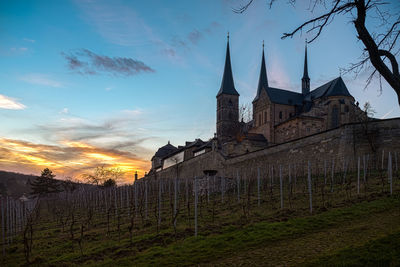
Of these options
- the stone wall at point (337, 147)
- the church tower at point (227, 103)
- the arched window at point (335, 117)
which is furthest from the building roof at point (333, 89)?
the stone wall at point (337, 147)

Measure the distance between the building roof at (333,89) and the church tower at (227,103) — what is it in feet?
58.0

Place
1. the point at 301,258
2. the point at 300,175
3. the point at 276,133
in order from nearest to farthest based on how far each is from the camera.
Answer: the point at 301,258
the point at 300,175
the point at 276,133

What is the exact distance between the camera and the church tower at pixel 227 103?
228 feet

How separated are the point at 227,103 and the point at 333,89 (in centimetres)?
2387

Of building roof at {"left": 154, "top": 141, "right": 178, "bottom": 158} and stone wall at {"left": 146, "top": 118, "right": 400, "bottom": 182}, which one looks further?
building roof at {"left": 154, "top": 141, "right": 178, "bottom": 158}

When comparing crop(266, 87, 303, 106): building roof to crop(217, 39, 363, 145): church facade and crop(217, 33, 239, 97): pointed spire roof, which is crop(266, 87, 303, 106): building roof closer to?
crop(217, 39, 363, 145): church facade

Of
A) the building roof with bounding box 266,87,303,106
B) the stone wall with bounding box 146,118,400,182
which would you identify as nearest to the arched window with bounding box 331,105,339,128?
the building roof with bounding box 266,87,303,106

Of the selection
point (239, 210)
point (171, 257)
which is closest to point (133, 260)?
point (171, 257)

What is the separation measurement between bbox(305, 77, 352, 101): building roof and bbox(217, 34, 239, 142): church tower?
17.7 meters

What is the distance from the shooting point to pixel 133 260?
9.08m

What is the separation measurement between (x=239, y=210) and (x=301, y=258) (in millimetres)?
7673

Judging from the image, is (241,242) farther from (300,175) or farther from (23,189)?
(23,189)

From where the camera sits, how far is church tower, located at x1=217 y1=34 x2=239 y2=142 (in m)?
69.6

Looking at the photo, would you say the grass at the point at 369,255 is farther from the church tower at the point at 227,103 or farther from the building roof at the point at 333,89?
the church tower at the point at 227,103
